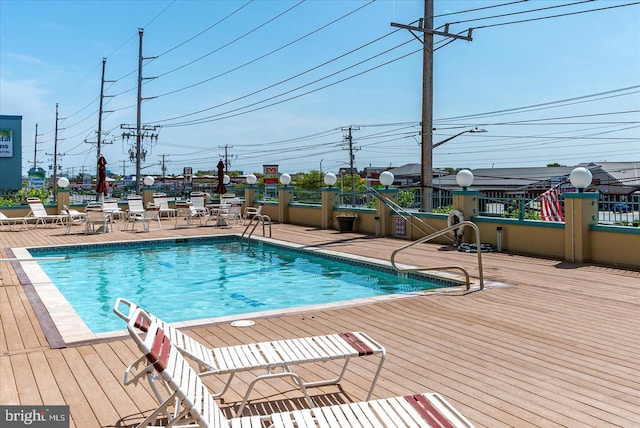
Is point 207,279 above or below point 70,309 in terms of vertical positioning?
below

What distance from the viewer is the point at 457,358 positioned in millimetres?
4141

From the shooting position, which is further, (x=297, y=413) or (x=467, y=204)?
(x=467, y=204)

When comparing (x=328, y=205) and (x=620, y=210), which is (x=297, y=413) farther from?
(x=328, y=205)

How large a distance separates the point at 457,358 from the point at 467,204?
7.60 meters

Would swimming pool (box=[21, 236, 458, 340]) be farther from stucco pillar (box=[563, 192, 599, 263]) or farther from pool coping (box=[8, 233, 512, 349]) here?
stucco pillar (box=[563, 192, 599, 263])

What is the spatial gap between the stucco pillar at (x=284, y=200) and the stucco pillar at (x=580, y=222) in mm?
10138

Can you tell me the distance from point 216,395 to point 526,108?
41.8 metres

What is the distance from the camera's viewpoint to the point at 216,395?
3.33 metres

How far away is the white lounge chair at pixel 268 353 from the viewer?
296 centimetres

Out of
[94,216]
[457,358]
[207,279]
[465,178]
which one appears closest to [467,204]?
[465,178]

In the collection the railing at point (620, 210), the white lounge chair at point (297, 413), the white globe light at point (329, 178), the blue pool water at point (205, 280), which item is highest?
the white globe light at point (329, 178)

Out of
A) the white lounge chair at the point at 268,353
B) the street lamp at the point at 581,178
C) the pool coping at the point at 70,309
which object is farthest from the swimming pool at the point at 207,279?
the white lounge chair at the point at 268,353

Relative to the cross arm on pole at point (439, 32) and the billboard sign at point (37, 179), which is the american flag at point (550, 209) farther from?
the billboard sign at point (37, 179)

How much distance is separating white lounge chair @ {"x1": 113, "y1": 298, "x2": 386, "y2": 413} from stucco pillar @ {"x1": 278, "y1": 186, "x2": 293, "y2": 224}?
1434 centimetres
